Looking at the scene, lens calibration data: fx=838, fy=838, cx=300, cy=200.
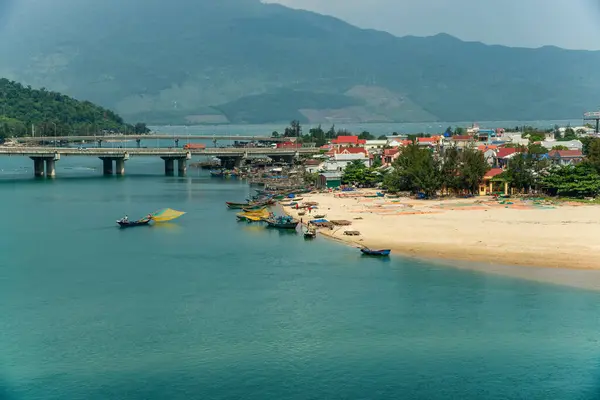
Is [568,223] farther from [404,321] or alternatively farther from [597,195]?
[404,321]

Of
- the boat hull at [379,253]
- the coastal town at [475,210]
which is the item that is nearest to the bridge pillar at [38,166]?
the coastal town at [475,210]

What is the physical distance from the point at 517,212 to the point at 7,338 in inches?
688

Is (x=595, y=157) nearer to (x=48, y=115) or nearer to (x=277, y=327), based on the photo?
(x=277, y=327)

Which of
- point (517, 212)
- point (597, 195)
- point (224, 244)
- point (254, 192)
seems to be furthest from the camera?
point (254, 192)

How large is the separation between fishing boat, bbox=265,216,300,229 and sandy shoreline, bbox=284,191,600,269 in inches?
37.0

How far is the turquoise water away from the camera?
1186cm

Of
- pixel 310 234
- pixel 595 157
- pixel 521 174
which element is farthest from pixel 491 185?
pixel 310 234

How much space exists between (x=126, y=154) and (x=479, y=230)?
114 ft

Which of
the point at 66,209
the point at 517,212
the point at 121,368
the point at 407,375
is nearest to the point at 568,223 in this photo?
the point at 517,212

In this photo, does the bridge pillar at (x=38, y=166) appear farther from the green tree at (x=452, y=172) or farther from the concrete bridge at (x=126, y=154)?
the green tree at (x=452, y=172)

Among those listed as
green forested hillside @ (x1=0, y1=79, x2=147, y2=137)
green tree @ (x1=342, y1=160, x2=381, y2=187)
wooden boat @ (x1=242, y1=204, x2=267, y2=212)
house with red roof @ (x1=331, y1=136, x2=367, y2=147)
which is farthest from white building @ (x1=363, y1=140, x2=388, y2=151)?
green forested hillside @ (x1=0, y1=79, x2=147, y2=137)

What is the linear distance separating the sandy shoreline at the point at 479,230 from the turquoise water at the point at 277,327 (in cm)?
156

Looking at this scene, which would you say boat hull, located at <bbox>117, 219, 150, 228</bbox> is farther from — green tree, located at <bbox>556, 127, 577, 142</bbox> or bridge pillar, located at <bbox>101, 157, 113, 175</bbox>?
green tree, located at <bbox>556, 127, 577, 142</bbox>

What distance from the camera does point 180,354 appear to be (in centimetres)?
1298
